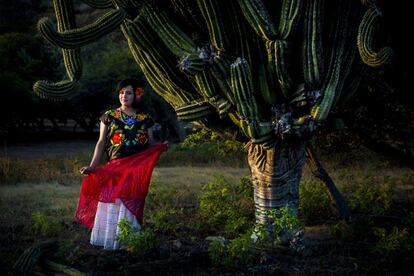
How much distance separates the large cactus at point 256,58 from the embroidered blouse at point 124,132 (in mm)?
482

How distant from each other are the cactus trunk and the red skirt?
116 centimetres

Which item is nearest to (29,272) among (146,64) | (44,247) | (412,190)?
(44,247)

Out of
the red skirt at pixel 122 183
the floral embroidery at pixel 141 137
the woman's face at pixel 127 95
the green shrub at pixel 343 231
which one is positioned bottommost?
the green shrub at pixel 343 231

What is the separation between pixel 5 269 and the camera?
16.2 ft

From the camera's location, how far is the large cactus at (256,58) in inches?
215

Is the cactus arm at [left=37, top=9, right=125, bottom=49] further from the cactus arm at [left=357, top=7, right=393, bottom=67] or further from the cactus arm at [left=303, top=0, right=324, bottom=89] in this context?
the cactus arm at [left=357, top=7, right=393, bottom=67]

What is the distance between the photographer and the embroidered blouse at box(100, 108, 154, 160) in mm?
5926

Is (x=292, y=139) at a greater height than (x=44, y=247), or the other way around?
(x=292, y=139)

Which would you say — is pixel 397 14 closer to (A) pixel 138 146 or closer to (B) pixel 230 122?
(B) pixel 230 122

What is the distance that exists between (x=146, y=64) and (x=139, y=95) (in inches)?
17.0

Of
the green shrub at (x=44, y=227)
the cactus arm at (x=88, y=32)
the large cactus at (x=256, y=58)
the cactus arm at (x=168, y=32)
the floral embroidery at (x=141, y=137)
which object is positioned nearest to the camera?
the cactus arm at (x=88, y=32)

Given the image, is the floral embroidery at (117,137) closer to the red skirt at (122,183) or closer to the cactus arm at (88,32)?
the red skirt at (122,183)

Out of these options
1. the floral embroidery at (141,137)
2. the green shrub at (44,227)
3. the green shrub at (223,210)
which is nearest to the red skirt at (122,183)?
the floral embroidery at (141,137)

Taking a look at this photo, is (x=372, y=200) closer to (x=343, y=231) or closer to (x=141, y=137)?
(x=343, y=231)
